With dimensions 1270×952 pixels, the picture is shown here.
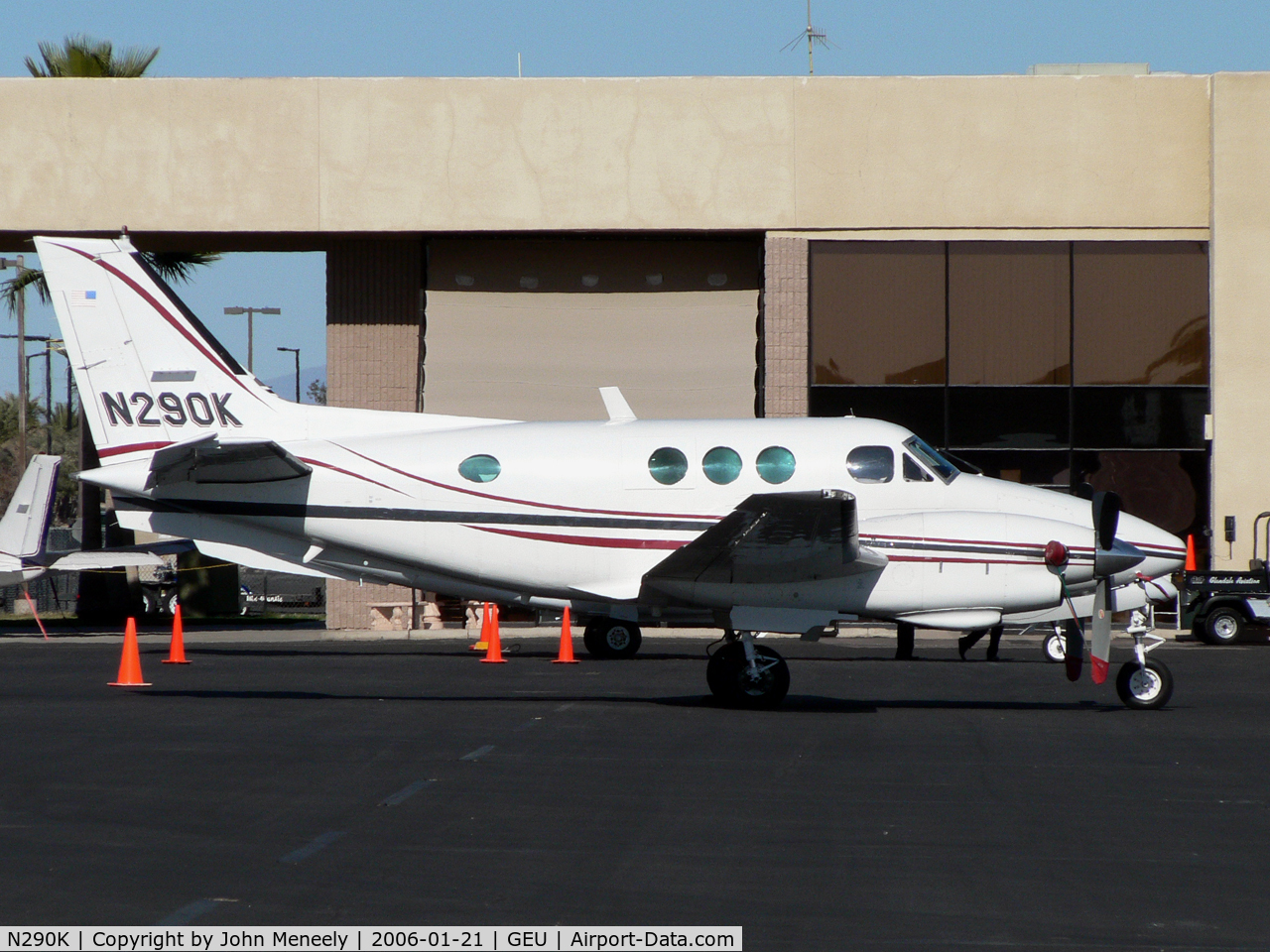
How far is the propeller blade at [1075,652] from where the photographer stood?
14156 mm

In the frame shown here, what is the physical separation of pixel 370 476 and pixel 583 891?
368 inches

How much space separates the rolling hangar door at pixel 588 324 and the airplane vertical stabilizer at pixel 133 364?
14890 mm

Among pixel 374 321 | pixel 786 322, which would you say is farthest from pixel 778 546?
pixel 374 321

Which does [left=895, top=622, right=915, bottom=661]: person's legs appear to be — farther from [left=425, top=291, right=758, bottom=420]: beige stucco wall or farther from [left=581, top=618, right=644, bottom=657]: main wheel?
[left=425, top=291, right=758, bottom=420]: beige stucco wall

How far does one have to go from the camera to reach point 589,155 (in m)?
31.0

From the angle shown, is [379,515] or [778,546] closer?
[778,546]

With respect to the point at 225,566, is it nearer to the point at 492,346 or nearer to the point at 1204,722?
the point at 492,346

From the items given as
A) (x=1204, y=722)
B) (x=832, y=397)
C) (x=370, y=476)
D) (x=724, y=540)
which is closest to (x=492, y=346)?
(x=832, y=397)

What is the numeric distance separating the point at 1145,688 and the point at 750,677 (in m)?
3.85

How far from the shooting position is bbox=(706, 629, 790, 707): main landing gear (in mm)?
13961

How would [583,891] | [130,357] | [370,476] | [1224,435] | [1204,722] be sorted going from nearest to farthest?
[583,891], [1204,722], [370,476], [130,357], [1224,435]

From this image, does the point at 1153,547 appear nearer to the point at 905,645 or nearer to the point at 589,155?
the point at 905,645

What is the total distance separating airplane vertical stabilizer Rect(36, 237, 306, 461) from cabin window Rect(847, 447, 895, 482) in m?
6.41

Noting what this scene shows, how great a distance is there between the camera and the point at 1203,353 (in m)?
30.5
